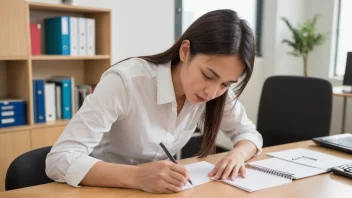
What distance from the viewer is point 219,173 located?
1.16 meters

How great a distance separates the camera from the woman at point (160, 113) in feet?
3.41

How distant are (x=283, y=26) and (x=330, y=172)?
3047 mm

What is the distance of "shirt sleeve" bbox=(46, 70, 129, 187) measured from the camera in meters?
1.04

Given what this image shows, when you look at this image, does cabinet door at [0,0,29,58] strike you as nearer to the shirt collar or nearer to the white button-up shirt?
the white button-up shirt

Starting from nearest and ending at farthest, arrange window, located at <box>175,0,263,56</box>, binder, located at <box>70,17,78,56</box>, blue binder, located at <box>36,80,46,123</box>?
blue binder, located at <box>36,80,46,123</box>, binder, located at <box>70,17,78,56</box>, window, located at <box>175,0,263,56</box>

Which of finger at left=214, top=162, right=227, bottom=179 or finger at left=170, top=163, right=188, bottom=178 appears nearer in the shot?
finger at left=170, top=163, right=188, bottom=178

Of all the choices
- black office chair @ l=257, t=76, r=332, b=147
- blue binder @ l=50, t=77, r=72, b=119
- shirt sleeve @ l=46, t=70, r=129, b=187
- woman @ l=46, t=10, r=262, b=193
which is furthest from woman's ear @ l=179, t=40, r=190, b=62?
blue binder @ l=50, t=77, r=72, b=119

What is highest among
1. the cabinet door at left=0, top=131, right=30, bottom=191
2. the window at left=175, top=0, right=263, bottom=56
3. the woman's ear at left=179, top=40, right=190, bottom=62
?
the window at left=175, top=0, right=263, bottom=56

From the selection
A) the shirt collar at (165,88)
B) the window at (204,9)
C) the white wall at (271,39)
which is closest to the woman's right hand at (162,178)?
the shirt collar at (165,88)

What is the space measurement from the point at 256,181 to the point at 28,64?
1.75 meters

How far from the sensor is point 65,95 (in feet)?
8.38

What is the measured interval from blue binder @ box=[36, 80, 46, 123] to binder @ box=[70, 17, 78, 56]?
32cm

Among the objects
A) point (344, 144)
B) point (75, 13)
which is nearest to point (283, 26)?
point (75, 13)

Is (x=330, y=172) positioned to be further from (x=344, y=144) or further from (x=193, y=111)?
(x=193, y=111)
